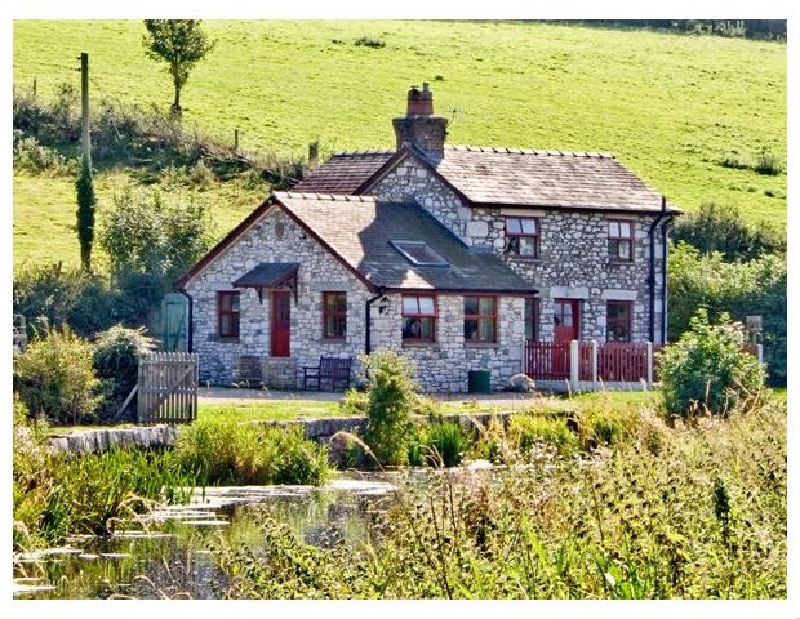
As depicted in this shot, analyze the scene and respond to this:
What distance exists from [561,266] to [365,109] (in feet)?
84.6

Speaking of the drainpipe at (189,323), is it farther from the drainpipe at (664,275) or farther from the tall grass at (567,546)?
the tall grass at (567,546)

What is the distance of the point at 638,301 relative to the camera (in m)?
43.2

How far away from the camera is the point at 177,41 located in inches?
2386

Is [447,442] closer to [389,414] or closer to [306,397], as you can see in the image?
[389,414]

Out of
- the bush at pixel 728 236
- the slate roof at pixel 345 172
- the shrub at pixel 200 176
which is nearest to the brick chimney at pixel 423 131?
the slate roof at pixel 345 172

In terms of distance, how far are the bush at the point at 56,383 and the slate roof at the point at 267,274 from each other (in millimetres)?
11326

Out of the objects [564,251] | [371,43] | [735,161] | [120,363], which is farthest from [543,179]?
[371,43]

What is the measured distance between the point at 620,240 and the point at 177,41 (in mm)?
21579

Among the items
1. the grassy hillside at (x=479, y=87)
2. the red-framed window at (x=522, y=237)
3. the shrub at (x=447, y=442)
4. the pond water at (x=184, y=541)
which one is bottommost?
the pond water at (x=184, y=541)

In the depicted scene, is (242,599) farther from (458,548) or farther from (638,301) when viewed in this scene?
(638,301)

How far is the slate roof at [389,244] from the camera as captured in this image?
3828 cm

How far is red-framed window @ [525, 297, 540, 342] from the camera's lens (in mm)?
41406

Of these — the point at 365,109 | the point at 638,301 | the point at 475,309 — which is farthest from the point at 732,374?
the point at 365,109
